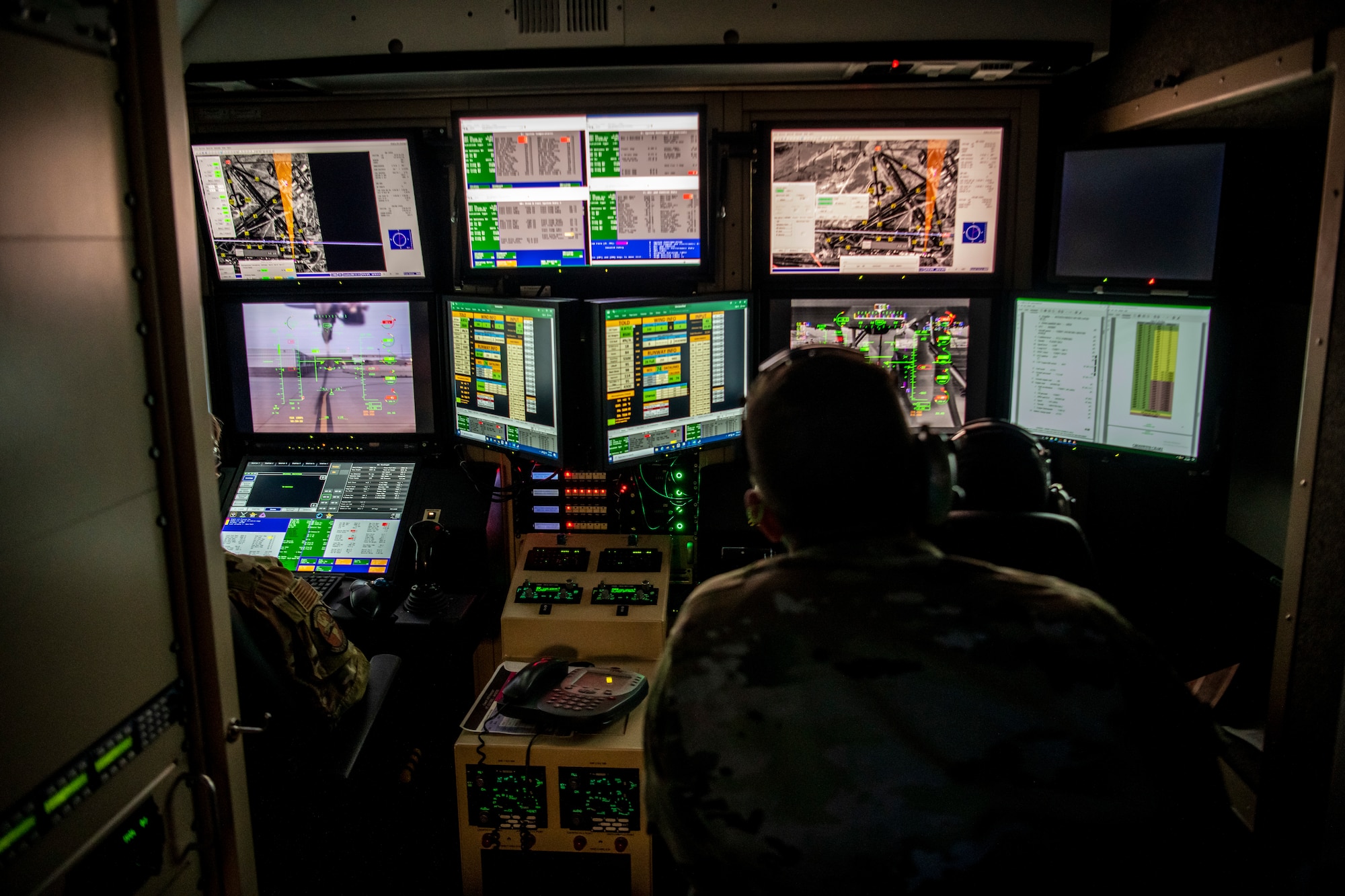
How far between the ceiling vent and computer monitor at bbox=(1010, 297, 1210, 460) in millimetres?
1368

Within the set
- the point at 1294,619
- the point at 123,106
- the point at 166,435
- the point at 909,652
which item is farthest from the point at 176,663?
the point at 1294,619

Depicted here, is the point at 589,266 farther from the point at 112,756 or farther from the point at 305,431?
the point at 112,756

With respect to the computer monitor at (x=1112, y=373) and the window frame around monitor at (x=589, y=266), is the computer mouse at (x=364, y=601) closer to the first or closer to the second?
the window frame around monitor at (x=589, y=266)

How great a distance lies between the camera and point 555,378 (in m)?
2.30

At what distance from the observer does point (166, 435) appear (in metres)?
1.12

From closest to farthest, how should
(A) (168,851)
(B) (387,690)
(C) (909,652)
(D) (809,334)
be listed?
(C) (909,652), (A) (168,851), (B) (387,690), (D) (809,334)

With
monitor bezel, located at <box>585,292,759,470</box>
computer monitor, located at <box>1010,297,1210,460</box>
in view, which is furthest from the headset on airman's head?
computer monitor, located at <box>1010,297,1210,460</box>

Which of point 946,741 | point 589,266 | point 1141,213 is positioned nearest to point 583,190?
point 589,266

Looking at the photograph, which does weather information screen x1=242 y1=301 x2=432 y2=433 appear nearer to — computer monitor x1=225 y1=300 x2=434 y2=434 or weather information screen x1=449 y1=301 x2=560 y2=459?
computer monitor x1=225 y1=300 x2=434 y2=434

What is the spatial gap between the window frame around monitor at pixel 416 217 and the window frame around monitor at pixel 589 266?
Result: 50 millimetres

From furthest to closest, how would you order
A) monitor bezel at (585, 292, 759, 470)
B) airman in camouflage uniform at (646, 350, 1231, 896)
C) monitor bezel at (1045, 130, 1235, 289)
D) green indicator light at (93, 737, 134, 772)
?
monitor bezel at (585, 292, 759, 470), monitor bezel at (1045, 130, 1235, 289), green indicator light at (93, 737, 134, 772), airman in camouflage uniform at (646, 350, 1231, 896)

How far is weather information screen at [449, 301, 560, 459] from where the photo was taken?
2326mm

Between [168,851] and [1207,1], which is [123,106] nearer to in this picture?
[168,851]

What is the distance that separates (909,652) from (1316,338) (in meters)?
1.23
